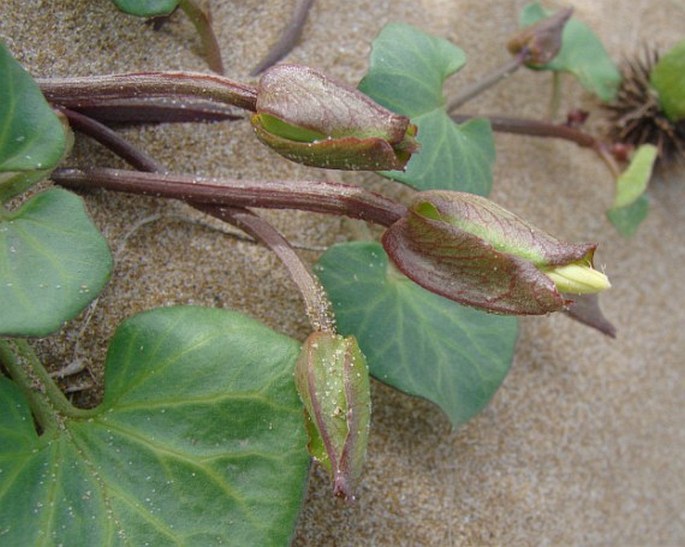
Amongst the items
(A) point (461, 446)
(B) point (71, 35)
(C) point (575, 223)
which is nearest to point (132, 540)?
(A) point (461, 446)

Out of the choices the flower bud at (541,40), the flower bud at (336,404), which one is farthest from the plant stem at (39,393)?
the flower bud at (541,40)

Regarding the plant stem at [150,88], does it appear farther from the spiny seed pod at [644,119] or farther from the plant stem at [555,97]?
the spiny seed pod at [644,119]

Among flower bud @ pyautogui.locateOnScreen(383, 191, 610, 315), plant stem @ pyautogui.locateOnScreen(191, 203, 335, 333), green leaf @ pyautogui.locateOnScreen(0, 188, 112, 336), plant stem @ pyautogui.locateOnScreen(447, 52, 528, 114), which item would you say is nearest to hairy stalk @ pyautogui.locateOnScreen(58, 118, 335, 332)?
plant stem @ pyautogui.locateOnScreen(191, 203, 335, 333)

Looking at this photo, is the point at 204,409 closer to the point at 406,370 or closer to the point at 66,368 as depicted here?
the point at 66,368

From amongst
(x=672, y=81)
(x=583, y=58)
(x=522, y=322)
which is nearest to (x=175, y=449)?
(x=522, y=322)

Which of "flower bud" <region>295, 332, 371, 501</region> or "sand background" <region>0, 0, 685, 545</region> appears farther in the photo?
"sand background" <region>0, 0, 685, 545</region>

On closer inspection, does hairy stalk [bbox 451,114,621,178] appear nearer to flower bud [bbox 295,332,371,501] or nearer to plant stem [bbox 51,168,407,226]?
plant stem [bbox 51,168,407,226]

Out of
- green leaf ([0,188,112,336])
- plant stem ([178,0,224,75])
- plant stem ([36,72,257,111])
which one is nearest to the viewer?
green leaf ([0,188,112,336])
